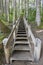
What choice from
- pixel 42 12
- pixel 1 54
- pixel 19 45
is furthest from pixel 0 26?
pixel 42 12

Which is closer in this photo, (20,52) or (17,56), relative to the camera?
(17,56)

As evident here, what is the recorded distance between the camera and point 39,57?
6977 millimetres

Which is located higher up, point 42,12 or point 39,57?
point 42,12

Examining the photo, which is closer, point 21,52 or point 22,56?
point 22,56

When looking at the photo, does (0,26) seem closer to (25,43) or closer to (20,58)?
(25,43)

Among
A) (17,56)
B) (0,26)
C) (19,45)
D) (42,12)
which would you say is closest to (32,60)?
(17,56)

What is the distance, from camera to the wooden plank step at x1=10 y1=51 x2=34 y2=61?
7078 millimetres

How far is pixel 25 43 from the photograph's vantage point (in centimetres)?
890

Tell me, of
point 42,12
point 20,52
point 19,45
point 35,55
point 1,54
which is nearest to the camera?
point 35,55

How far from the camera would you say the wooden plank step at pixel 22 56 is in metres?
7.08

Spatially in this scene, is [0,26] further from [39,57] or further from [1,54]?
[39,57]

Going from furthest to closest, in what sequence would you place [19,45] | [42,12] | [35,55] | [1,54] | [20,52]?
1. [42,12]
2. [19,45]
3. [20,52]
4. [1,54]
5. [35,55]

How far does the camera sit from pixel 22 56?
7426mm

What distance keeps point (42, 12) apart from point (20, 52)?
15853 mm
